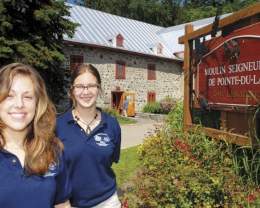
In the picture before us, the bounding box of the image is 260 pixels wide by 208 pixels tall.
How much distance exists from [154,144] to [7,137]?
2895mm

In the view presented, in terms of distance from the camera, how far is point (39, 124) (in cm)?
249

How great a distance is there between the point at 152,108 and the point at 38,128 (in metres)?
27.7

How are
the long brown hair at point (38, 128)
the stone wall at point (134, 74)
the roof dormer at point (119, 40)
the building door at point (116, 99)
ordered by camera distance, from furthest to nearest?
1. the roof dormer at point (119, 40)
2. the building door at point (116, 99)
3. the stone wall at point (134, 74)
4. the long brown hair at point (38, 128)

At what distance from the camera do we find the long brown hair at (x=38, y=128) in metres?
2.36

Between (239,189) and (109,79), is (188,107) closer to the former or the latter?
(239,189)

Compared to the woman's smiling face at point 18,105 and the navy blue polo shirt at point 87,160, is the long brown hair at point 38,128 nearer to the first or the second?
the woman's smiling face at point 18,105

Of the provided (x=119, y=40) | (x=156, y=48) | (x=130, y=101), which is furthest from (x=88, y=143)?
(x=156, y=48)

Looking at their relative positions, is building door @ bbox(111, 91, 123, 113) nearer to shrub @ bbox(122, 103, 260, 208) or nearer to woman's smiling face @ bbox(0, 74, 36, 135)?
shrub @ bbox(122, 103, 260, 208)

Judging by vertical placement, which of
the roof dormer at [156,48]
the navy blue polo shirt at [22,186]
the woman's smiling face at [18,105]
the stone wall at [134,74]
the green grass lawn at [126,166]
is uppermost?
the roof dormer at [156,48]

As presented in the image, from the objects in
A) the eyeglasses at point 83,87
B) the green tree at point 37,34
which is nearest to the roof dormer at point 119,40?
the green tree at point 37,34

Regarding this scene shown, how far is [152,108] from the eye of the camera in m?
30.1

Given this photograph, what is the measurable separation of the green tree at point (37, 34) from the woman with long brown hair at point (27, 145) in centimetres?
1364

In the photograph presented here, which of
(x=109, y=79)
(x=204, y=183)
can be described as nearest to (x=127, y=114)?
(x=109, y=79)

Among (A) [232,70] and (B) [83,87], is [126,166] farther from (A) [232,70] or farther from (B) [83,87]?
(B) [83,87]
